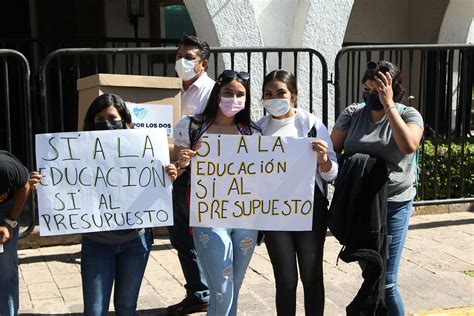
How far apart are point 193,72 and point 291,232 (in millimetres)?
1417

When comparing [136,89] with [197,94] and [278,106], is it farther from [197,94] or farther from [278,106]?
[278,106]

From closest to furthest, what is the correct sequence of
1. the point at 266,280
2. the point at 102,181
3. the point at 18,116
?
the point at 102,181
the point at 266,280
the point at 18,116

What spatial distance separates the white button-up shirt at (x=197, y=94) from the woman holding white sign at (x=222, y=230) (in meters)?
0.70

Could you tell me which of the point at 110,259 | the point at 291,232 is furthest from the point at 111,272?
the point at 291,232

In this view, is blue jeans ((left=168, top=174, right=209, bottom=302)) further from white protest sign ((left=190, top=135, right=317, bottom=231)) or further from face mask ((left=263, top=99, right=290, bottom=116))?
face mask ((left=263, top=99, right=290, bottom=116))

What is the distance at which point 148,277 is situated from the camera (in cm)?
545

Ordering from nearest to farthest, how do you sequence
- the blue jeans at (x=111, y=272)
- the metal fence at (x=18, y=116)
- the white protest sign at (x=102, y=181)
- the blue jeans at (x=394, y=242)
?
1. the blue jeans at (x=111, y=272)
2. the white protest sign at (x=102, y=181)
3. the blue jeans at (x=394, y=242)
4. the metal fence at (x=18, y=116)

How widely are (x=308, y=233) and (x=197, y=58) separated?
1544 millimetres

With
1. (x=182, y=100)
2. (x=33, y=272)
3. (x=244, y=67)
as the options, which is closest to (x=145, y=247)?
(x=182, y=100)

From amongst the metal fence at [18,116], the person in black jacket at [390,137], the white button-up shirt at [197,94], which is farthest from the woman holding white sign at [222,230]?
the metal fence at [18,116]

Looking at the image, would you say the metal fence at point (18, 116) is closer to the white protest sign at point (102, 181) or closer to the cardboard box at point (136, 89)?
the cardboard box at point (136, 89)

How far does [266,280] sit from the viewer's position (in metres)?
5.34

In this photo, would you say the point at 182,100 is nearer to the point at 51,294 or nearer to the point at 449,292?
the point at 51,294

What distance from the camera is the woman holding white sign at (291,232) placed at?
3.69 meters
